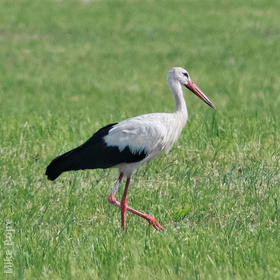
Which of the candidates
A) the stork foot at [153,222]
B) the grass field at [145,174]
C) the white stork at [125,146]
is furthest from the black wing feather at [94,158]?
the stork foot at [153,222]

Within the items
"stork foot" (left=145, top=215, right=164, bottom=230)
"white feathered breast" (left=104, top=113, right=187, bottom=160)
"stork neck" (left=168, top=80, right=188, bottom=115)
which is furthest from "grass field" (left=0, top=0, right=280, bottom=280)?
"stork neck" (left=168, top=80, right=188, bottom=115)

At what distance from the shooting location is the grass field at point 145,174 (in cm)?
503

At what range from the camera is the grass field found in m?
5.03

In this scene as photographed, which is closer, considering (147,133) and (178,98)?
(147,133)

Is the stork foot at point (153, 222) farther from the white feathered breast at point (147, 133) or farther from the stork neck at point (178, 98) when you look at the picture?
the stork neck at point (178, 98)

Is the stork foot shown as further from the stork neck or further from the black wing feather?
the stork neck

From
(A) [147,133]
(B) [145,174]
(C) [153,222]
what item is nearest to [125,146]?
(A) [147,133]

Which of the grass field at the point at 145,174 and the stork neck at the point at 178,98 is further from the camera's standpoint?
the stork neck at the point at 178,98

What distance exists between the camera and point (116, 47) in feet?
62.5

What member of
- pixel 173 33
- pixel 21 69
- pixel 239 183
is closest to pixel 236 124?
pixel 239 183

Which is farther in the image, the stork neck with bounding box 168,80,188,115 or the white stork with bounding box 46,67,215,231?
the stork neck with bounding box 168,80,188,115

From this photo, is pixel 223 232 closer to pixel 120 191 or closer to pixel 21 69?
pixel 120 191

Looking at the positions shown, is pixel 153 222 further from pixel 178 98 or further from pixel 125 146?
pixel 178 98

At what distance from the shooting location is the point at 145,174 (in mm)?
7574
